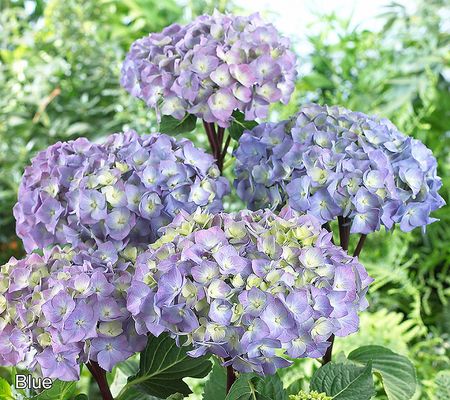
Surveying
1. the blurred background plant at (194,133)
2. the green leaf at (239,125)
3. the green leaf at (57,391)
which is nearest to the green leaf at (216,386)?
the green leaf at (57,391)

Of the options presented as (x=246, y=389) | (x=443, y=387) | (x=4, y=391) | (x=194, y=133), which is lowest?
(x=194, y=133)

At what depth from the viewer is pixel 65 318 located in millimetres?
697

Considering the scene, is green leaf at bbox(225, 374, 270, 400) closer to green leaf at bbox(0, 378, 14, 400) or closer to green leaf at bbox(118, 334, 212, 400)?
green leaf at bbox(118, 334, 212, 400)

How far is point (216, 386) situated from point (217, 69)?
35cm

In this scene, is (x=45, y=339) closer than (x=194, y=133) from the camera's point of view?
Yes

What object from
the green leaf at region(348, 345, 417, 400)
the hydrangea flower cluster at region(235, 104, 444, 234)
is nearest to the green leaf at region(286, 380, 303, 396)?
the green leaf at region(348, 345, 417, 400)

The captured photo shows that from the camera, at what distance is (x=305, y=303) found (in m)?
0.66

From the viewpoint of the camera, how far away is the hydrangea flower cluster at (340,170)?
0.84 metres

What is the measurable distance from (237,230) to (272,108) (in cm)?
141

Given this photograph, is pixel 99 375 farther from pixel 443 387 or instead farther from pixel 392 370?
pixel 443 387

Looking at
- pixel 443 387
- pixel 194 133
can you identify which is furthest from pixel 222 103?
pixel 194 133

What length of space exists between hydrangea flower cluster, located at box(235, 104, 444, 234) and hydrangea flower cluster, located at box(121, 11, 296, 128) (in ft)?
0.14

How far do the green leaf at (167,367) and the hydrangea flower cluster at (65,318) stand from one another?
7 cm

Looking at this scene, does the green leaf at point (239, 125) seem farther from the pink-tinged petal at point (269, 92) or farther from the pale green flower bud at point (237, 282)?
the pale green flower bud at point (237, 282)
